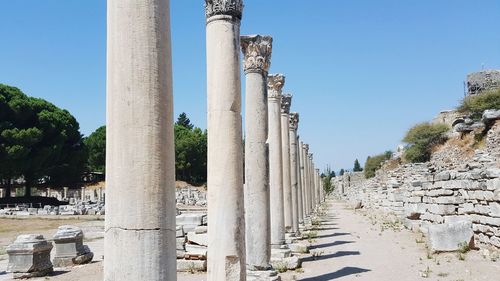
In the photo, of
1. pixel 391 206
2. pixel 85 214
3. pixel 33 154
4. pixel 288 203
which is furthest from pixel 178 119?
pixel 288 203

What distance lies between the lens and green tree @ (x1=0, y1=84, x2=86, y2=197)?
48562mm

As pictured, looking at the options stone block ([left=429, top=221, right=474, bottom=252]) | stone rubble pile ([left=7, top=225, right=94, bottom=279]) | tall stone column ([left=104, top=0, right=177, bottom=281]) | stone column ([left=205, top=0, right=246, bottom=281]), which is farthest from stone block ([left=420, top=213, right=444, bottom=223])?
tall stone column ([left=104, top=0, right=177, bottom=281])

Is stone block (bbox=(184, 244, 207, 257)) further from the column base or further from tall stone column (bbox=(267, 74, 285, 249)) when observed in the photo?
the column base

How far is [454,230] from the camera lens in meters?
13.0

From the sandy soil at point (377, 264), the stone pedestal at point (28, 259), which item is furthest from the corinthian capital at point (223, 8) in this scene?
the stone pedestal at point (28, 259)

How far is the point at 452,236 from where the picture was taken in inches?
511

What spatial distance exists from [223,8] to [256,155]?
373cm

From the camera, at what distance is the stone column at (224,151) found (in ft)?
22.6

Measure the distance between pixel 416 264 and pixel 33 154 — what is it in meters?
47.0

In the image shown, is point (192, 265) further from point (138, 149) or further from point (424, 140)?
point (424, 140)

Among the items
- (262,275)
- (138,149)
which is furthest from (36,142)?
(138,149)

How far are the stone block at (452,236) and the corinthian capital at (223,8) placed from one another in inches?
350

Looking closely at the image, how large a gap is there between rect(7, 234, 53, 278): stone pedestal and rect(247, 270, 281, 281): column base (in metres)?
6.22

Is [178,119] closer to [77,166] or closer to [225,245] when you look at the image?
[77,166]
